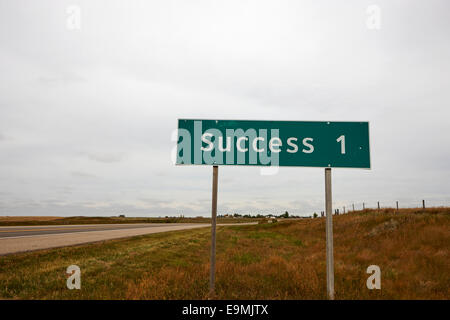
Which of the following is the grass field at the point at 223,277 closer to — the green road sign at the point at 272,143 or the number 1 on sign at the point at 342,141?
the green road sign at the point at 272,143

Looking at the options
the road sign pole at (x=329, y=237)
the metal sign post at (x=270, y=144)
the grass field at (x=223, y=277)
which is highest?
the metal sign post at (x=270, y=144)

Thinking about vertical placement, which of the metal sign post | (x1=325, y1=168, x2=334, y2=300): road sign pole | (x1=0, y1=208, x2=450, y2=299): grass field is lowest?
(x1=0, y1=208, x2=450, y2=299): grass field

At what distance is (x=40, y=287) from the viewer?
6.04 m

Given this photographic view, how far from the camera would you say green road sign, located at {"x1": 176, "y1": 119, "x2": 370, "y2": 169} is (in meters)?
5.09

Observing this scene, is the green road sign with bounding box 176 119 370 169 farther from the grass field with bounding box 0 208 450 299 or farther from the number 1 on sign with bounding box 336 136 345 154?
the grass field with bounding box 0 208 450 299

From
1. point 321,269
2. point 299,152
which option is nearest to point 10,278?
point 299,152

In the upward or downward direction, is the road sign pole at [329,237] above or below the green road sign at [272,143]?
below

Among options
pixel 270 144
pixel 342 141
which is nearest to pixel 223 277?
pixel 270 144

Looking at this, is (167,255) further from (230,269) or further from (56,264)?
(230,269)

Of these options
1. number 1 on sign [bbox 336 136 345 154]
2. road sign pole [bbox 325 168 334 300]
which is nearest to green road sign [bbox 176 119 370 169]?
number 1 on sign [bbox 336 136 345 154]

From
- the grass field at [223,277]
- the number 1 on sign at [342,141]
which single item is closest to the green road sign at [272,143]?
the number 1 on sign at [342,141]

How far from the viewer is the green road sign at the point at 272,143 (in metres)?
5.09

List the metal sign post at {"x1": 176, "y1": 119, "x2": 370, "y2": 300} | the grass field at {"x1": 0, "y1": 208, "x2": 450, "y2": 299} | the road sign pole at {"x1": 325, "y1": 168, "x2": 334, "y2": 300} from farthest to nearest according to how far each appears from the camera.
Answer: the grass field at {"x1": 0, "y1": 208, "x2": 450, "y2": 299} → the metal sign post at {"x1": 176, "y1": 119, "x2": 370, "y2": 300} → the road sign pole at {"x1": 325, "y1": 168, "x2": 334, "y2": 300}

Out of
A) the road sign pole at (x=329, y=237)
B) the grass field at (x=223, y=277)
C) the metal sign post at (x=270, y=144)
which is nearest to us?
the road sign pole at (x=329, y=237)
